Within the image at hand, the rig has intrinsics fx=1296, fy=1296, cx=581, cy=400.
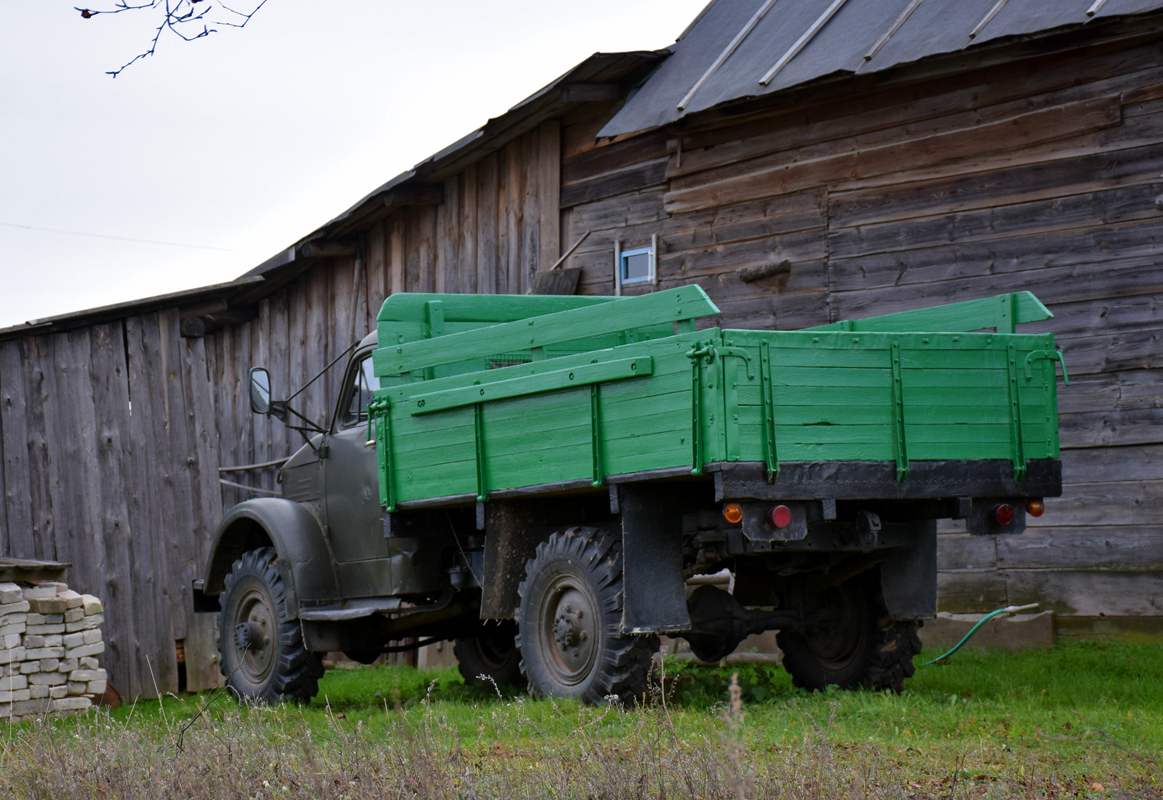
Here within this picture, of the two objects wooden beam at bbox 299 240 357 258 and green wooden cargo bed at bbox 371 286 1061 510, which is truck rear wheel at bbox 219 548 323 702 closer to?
green wooden cargo bed at bbox 371 286 1061 510

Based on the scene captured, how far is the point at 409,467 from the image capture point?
316 inches

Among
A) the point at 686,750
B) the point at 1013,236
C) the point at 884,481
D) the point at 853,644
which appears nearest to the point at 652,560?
the point at 884,481

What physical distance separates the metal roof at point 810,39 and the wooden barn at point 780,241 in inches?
1.4

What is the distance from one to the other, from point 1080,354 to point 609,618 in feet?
15.5

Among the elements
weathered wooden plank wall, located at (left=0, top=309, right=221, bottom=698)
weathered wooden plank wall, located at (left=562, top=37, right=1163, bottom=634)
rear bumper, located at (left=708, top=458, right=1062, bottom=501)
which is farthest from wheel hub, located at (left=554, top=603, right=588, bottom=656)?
weathered wooden plank wall, located at (left=0, top=309, right=221, bottom=698)

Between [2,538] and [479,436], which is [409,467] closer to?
[479,436]

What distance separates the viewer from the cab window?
895cm

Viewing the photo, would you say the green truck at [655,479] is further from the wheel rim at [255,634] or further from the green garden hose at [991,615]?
the green garden hose at [991,615]

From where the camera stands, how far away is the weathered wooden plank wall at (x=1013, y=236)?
930 cm

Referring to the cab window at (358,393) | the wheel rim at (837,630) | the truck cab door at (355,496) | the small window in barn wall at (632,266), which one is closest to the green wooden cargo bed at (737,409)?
the truck cab door at (355,496)

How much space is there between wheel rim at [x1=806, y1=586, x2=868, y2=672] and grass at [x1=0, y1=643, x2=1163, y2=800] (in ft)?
1.18

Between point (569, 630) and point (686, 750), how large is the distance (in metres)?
2.03

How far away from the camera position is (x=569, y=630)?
710cm

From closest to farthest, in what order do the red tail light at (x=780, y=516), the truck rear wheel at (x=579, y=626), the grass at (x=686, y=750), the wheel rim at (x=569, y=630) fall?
1. the grass at (x=686, y=750)
2. the red tail light at (x=780, y=516)
3. the truck rear wheel at (x=579, y=626)
4. the wheel rim at (x=569, y=630)
